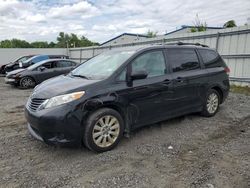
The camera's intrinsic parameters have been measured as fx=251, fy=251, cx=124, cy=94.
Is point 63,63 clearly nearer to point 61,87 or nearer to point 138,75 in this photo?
point 61,87

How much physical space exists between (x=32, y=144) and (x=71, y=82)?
1.27 m

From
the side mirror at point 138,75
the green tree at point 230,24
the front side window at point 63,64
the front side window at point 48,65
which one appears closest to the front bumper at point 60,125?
the side mirror at point 138,75

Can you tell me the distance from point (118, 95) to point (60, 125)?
3.30 feet

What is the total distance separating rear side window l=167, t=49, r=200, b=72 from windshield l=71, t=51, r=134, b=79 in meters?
0.93

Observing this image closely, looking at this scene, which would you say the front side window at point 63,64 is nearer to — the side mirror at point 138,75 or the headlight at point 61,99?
the side mirror at point 138,75

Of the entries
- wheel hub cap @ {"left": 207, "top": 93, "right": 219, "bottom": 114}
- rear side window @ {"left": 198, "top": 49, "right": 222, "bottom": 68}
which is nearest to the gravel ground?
wheel hub cap @ {"left": 207, "top": 93, "right": 219, "bottom": 114}

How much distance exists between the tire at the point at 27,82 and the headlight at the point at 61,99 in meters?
8.33

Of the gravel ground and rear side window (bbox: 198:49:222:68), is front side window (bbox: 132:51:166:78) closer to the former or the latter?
the gravel ground

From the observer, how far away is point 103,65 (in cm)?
461

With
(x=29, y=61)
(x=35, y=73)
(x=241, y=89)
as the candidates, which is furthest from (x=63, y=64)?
(x=241, y=89)

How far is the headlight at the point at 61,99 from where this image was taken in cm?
362

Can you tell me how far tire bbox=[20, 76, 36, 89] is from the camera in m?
11.3

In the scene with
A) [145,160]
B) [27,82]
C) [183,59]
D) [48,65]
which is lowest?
[145,160]

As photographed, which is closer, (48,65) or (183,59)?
(183,59)
